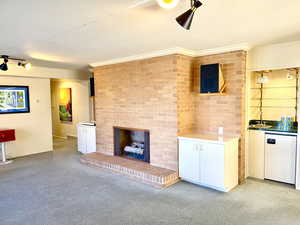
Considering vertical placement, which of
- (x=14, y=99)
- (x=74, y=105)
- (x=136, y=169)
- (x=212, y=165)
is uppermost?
(x=14, y=99)

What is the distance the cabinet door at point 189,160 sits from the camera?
375cm

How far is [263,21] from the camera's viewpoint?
2.60 metres

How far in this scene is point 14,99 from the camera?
226 inches

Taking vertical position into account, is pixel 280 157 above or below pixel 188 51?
below

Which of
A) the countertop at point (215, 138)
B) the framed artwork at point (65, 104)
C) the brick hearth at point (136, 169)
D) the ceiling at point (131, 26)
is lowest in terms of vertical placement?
the brick hearth at point (136, 169)

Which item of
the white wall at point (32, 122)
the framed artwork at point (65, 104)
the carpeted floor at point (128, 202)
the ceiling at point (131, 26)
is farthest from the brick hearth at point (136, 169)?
the framed artwork at point (65, 104)

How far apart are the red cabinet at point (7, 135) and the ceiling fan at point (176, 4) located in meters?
4.70

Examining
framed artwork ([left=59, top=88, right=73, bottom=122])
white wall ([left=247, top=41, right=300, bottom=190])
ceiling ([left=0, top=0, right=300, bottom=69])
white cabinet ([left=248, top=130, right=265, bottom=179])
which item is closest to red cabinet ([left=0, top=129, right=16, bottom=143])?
ceiling ([left=0, top=0, right=300, bottom=69])

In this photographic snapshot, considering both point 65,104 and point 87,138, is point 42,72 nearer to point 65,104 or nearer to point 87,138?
point 87,138

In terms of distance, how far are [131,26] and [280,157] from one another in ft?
10.7

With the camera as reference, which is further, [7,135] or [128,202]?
[7,135]

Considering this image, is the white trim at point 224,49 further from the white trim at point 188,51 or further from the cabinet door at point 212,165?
the cabinet door at point 212,165

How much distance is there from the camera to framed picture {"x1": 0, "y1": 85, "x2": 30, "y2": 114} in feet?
18.2

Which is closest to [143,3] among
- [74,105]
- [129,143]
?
[129,143]
